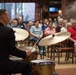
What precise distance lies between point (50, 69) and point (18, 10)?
Answer: 15.4 m

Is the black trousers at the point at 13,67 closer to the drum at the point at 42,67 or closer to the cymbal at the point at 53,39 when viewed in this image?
the drum at the point at 42,67

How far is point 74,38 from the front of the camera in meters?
8.09

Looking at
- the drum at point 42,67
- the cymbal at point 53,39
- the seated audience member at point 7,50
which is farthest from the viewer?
the cymbal at point 53,39

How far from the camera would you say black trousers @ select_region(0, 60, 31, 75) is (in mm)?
3780

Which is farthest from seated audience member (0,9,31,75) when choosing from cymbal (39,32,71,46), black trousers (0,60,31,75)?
cymbal (39,32,71,46)

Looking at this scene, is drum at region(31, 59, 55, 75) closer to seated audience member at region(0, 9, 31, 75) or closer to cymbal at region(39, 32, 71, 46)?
seated audience member at region(0, 9, 31, 75)

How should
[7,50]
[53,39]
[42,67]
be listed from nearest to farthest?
[7,50] → [42,67] → [53,39]

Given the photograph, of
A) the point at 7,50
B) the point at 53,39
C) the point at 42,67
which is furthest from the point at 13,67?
the point at 53,39

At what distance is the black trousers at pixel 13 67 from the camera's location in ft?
12.4

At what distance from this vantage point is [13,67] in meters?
3.83

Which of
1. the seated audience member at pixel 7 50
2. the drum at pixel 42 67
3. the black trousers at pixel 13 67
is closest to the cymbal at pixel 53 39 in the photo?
the drum at pixel 42 67

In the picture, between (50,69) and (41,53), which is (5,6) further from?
(50,69)

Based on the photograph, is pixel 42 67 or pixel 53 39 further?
pixel 53 39

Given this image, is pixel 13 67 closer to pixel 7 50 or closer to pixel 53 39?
pixel 7 50
